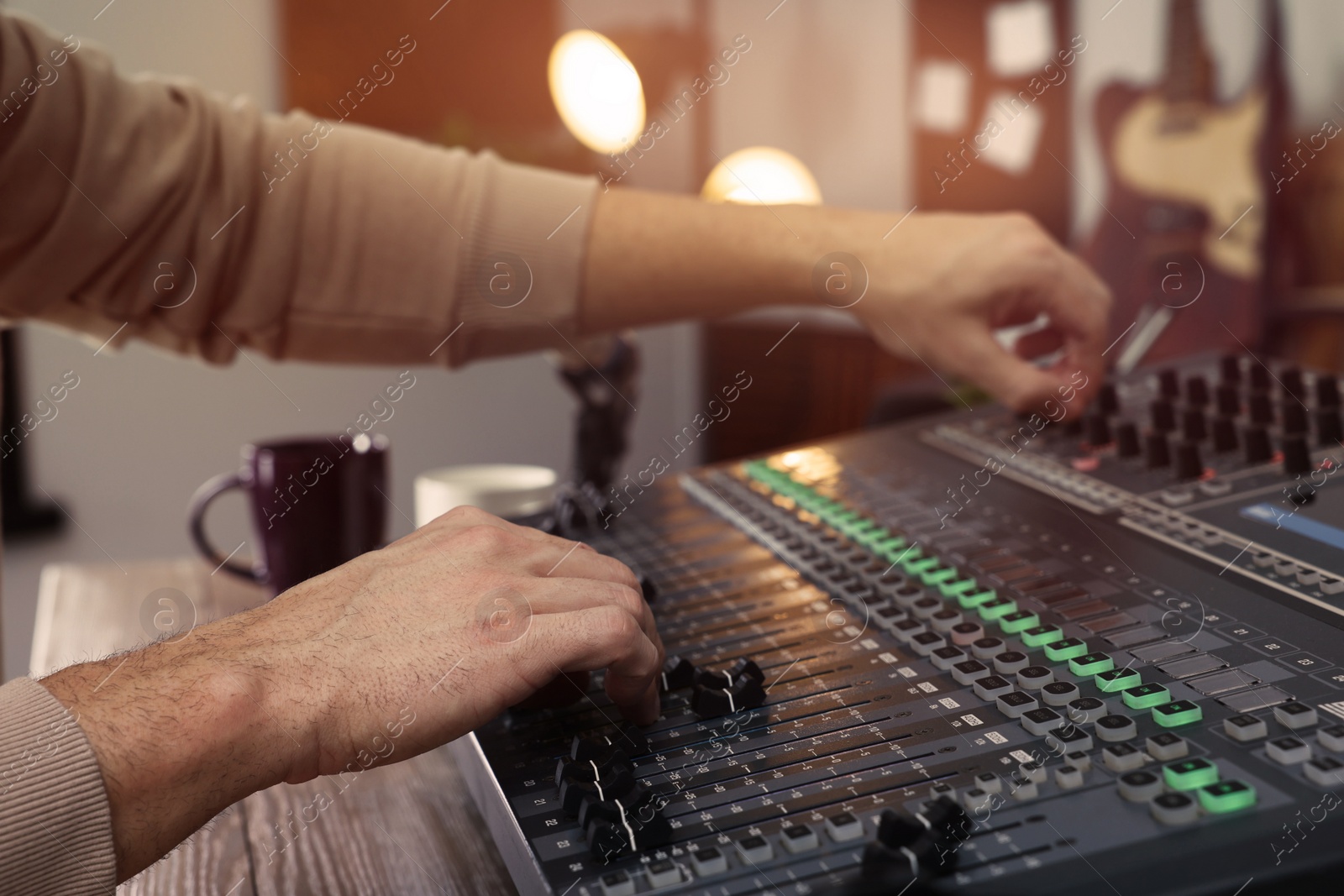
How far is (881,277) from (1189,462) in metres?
0.26

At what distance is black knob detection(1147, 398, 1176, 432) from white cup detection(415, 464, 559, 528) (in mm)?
523

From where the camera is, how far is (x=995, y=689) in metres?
0.52

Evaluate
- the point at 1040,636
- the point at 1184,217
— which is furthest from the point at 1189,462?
the point at 1184,217

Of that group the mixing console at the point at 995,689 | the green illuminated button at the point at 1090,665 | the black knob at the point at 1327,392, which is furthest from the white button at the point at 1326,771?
the black knob at the point at 1327,392

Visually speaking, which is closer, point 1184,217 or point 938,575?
point 938,575

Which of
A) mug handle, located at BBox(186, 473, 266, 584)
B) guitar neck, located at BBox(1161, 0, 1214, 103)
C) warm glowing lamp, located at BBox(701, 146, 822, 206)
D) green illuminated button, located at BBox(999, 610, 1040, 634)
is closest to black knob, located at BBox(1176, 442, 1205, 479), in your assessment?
green illuminated button, located at BBox(999, 610, 1040, 634)

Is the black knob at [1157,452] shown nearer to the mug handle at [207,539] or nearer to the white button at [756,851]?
the white button at [756,851]

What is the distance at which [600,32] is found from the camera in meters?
3.27

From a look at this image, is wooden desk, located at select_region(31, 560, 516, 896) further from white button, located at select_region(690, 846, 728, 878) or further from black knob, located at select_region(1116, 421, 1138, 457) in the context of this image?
black knob, located at select_region(1116, 421, 1138, 457)

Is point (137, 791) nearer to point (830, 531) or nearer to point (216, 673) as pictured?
point (216, 673)

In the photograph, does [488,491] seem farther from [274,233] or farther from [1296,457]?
[1296,457]

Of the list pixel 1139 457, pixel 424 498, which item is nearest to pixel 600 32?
pixel 424 498

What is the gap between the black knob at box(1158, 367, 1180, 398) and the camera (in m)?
0.90

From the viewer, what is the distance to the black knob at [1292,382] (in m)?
0.83
